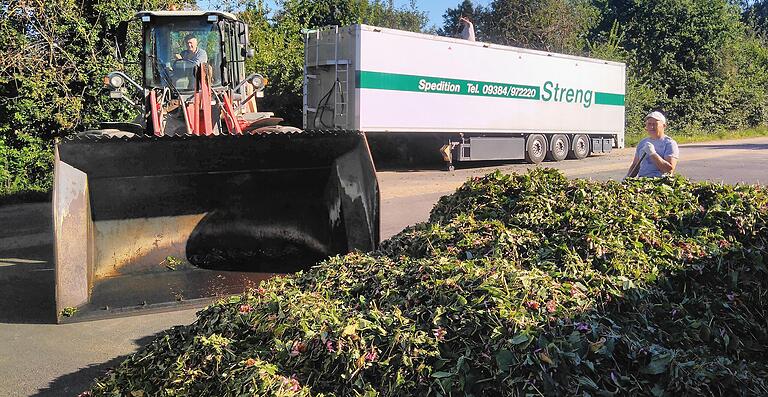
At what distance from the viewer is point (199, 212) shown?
6.70 meters

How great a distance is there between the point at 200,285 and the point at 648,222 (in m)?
3.68

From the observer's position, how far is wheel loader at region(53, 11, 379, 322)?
5.70 m

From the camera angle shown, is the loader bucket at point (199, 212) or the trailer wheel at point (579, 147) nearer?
the loader bucket at point (199, 212)

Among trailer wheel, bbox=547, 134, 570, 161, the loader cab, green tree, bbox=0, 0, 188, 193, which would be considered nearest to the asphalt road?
green tree, bbox=0, 0, 188, 193

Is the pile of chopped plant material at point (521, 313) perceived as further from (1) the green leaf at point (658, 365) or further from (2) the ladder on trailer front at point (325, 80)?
(2) the ladder on trailer front at point (325, 80)

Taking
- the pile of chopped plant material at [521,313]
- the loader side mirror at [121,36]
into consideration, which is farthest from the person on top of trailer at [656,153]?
the loader side mirror at [121,36]

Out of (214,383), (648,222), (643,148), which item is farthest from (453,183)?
(214,383)

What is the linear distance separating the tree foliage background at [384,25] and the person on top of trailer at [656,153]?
9.62m

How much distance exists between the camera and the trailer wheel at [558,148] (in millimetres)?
19984

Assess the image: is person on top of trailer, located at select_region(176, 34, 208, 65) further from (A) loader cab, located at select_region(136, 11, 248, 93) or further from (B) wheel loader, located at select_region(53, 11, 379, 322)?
(B) wheel loader, located at select_region(53, 11, 379, 322)

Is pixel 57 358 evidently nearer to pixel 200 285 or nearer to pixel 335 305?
pixel 200 285

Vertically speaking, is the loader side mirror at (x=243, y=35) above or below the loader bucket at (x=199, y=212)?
above

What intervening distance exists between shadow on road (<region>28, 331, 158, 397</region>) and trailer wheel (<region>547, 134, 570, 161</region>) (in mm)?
16747

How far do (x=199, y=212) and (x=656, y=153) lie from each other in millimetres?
4249
